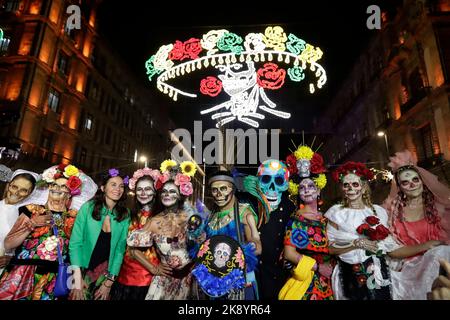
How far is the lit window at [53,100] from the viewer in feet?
65.1

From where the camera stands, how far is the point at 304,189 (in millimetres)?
4211

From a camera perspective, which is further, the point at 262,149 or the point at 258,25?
the point at 262,149

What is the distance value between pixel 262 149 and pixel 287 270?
280 inches

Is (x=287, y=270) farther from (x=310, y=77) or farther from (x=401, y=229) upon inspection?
(x=310, y=77)

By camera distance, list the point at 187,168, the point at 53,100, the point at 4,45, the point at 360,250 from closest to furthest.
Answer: the point at 360,250 < the point at 187,168 < the point at 4,45 < the point at 53,100

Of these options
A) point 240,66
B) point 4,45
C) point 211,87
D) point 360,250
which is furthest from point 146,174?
point 4,45

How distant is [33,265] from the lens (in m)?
3.93

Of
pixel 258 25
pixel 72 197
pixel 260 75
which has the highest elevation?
pixel 258 25

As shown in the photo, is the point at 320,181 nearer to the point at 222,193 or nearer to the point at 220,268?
the point at 222,193

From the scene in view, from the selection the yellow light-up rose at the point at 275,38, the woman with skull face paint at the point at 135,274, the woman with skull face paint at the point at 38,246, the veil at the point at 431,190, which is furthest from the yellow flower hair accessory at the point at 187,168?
the yellow light-up rose at the point at 275,38

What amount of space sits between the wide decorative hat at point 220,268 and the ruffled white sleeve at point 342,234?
1.33 metres

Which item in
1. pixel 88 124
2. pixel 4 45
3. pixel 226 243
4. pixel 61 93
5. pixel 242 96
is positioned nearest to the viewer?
pixel 226 243

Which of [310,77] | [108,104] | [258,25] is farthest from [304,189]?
[108,104]

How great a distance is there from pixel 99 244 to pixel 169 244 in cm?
110
